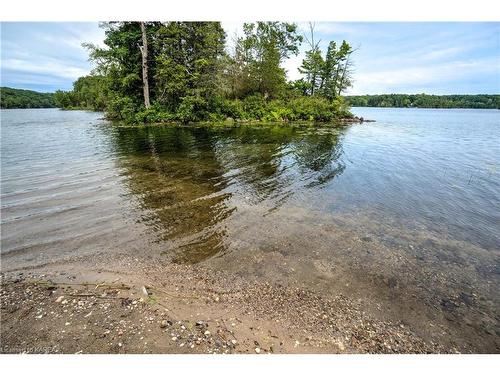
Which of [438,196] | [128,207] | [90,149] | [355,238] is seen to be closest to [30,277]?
[128,207]

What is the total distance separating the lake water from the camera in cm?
629

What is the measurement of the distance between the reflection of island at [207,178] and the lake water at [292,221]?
64mm

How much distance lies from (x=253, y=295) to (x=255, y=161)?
40.8ft

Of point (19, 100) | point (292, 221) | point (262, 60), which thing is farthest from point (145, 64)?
point (19, 100)

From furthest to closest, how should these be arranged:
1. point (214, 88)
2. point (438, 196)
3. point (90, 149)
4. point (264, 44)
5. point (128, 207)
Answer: point (264, 44) → point (214, 88) → point (90, 149) → point (438, 196) → point (128, 207)

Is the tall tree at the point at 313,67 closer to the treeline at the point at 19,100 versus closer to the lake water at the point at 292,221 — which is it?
the lake water at the point at 292,221

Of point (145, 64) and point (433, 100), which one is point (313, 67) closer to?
point (145, 64)

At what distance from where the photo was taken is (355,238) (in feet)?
27.1

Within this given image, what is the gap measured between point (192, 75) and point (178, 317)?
36.3 m

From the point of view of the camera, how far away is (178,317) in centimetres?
499

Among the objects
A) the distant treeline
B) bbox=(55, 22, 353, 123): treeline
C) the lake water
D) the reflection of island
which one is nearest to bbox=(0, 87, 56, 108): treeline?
bbox=(55, 22, 353, 123): treeline

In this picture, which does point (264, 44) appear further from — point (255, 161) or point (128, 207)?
point (128, 207)

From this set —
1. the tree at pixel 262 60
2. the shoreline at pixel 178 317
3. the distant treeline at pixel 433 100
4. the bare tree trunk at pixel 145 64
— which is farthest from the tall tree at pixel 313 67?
the distant treeline at pixel 433 100

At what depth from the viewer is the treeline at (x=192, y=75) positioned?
35.2 m
